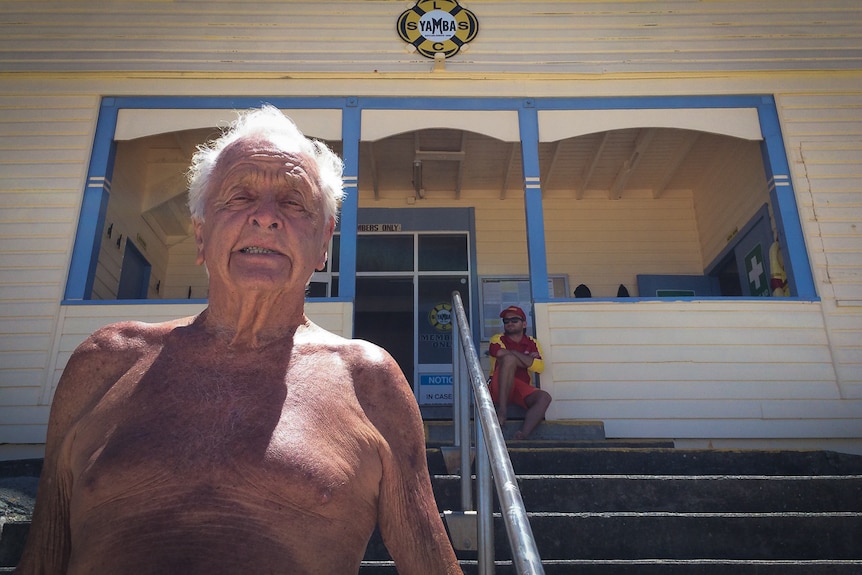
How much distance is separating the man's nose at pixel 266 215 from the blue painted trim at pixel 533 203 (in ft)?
12.8

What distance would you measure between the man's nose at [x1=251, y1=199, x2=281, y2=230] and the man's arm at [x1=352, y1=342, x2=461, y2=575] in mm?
404

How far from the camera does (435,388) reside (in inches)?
290

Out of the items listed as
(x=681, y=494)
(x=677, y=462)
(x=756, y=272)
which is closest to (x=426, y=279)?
(x=756, y=272)

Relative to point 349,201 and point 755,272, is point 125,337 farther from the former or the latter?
point 755,272

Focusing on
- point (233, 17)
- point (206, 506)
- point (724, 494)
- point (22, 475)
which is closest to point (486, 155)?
point (233, 17)

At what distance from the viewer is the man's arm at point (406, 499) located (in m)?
1.22

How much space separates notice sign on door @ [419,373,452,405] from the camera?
7.29 metres

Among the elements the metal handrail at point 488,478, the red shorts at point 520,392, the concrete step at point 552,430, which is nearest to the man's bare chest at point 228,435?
the metal handrail at point 488,478

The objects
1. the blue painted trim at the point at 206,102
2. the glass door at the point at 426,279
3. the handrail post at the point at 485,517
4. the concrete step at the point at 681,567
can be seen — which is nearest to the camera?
the handrail post at the point at 485,517

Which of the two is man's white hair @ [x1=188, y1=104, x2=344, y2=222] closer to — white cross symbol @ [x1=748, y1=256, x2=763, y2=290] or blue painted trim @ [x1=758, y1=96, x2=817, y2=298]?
blue painted trim @ [x1=758, y1=96, x2=817, y2=298]

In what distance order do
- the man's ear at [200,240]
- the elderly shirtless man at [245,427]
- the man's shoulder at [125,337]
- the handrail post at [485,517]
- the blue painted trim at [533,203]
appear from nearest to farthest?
1. the elderly shirtless man at [245,427]
2. the man's shoulder at [125,337]
3. the man's ear at [200,240]
4. the handrail post at [485,517]
5. the blue painted trim at [533,203]

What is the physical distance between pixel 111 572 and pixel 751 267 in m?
6.67

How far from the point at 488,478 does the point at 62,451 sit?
54.0 inches

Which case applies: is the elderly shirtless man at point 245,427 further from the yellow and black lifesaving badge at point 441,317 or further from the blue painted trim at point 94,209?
the yellow and black lifesaving badge at point 441,317
